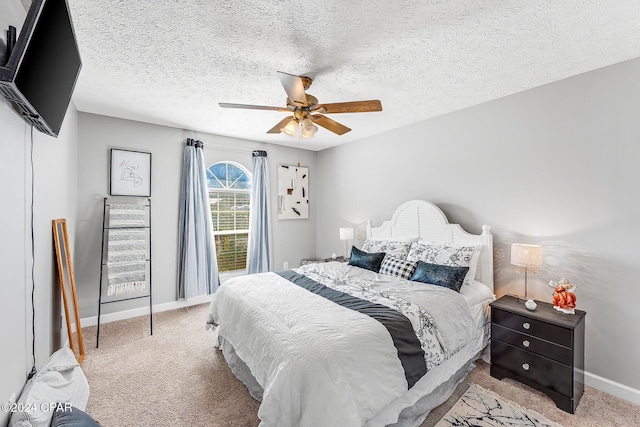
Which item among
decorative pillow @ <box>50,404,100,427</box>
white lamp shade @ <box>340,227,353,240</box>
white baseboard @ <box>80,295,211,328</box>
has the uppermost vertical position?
white lamp shade @ <box>340,227,353,240</box>

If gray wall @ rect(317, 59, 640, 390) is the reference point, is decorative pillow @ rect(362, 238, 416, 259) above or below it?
below

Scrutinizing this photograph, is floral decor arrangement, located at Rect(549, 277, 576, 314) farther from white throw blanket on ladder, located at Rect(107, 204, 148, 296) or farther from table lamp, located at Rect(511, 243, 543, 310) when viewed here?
white throw blanket on ladder, located at Rect(107, 204, 148, 296)

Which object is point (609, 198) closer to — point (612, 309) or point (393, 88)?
point (612, 309)

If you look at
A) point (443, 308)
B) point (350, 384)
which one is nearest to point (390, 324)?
point (350, 384)

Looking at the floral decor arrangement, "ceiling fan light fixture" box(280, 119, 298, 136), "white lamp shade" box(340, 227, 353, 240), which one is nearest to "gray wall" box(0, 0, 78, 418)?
"ceiling fan light fixture" box(280, 119, 298, 136)

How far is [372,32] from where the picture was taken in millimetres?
1892

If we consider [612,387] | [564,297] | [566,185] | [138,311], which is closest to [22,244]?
[138,311]

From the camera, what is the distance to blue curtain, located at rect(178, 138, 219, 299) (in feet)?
13.3

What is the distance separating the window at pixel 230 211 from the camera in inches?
179

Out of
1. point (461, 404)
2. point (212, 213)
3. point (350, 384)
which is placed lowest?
point (461, 404)

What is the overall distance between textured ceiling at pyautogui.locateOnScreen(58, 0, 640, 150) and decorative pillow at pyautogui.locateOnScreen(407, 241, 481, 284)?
158 cm

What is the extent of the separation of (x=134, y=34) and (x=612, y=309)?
414 cm

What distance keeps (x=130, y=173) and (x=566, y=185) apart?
4793 mm

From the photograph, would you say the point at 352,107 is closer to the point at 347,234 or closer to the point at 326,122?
the point at 326,122
